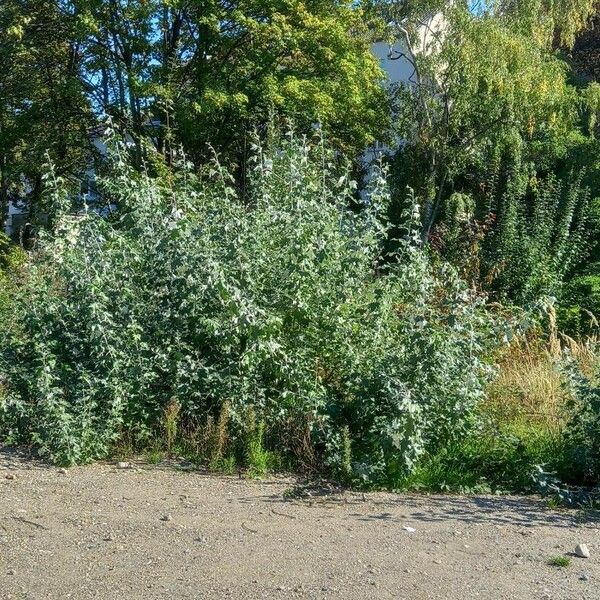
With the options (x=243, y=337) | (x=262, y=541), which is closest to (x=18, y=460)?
(x=243, y=337)

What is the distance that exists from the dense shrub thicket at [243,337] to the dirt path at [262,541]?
0.56 metres

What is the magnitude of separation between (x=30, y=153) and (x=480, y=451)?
16431mm

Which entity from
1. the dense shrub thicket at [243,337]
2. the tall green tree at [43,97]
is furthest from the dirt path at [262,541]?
the tall green tree at [43,97]

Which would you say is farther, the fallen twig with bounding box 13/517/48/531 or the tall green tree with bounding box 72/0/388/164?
the tall green tree with bounding box 72/0/388/164

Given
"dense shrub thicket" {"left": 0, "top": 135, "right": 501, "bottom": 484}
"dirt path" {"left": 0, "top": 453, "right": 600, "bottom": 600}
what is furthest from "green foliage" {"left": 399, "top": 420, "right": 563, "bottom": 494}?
"dirt path" {"left": 0, "top": 453, "right": 600, "bottom": 600}

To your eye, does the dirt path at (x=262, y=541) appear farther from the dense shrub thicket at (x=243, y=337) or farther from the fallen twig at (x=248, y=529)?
the dense shrub thicket at (x=243, y=337)

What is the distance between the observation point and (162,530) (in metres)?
5.75

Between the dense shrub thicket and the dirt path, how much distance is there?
1.85 ft

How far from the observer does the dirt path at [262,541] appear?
4.94m

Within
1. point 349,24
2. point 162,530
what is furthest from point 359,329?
point 349,24

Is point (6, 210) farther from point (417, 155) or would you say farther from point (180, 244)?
point (180, 244)

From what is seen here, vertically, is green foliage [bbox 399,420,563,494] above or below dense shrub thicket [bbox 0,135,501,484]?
below

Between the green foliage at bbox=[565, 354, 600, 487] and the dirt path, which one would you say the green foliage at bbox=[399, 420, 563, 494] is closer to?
the green foliage at bbox=[565, 354, 600, 487]

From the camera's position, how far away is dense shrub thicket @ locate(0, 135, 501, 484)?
7152 millimetres
